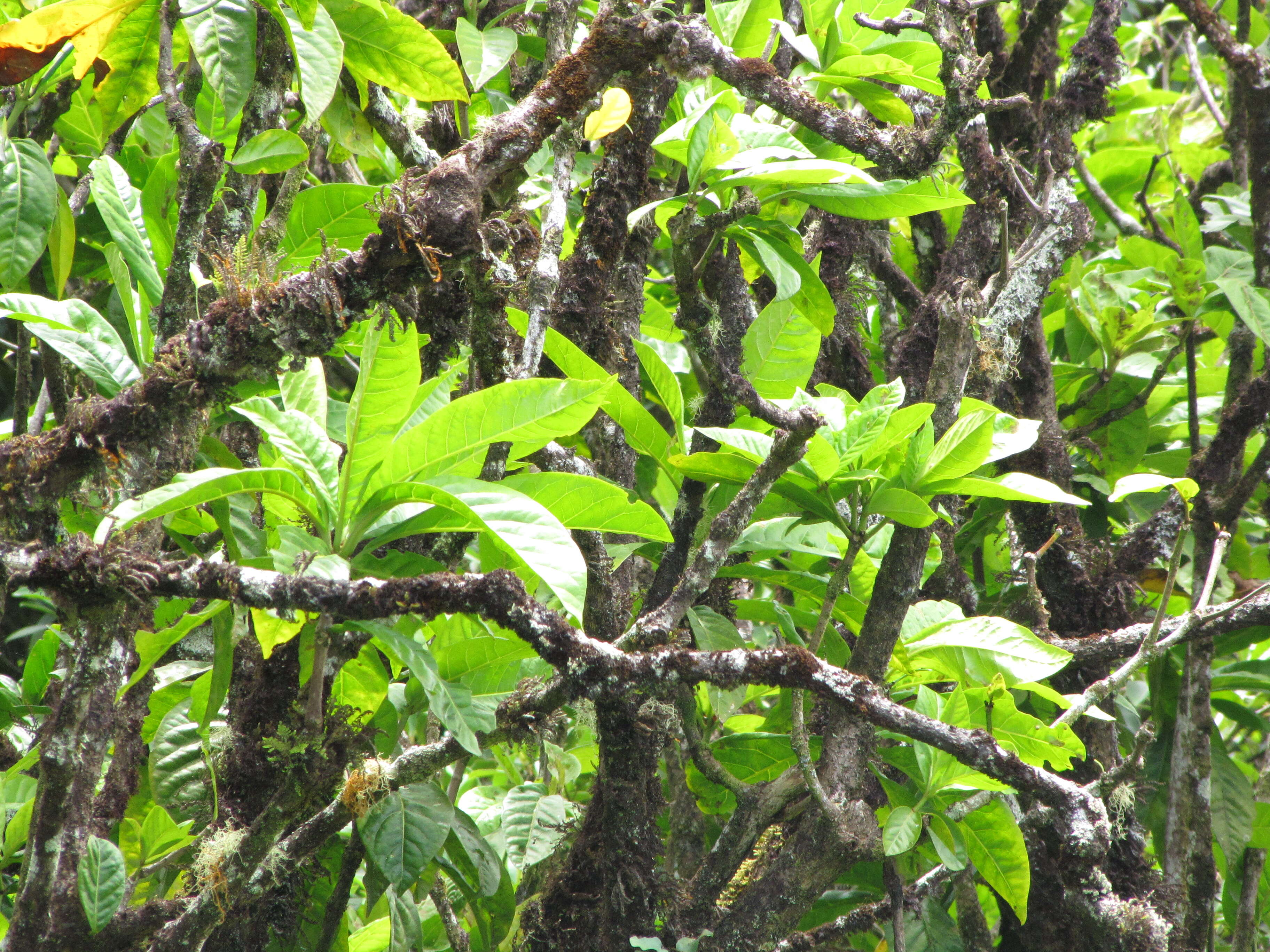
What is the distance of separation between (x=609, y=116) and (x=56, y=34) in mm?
690

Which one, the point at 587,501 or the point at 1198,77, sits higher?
the point at 1198,77

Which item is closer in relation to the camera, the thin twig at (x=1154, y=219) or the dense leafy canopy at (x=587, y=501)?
the dense leafy canopy at (x=587, y=501)

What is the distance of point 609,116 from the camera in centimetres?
132

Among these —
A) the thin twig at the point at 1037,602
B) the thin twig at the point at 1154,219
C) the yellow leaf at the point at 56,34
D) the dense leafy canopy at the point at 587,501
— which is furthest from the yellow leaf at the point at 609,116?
the thin twig at the point at 1154,219

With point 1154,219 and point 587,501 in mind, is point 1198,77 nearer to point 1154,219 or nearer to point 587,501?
point 1154,219

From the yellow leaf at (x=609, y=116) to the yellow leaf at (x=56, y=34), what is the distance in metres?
0.61

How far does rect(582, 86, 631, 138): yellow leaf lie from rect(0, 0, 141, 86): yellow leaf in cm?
61

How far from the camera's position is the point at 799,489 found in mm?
1347

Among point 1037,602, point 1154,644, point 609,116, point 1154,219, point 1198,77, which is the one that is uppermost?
point 1198,77

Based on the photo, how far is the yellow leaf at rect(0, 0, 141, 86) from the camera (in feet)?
3.82

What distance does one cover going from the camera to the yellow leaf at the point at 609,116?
4.27ft

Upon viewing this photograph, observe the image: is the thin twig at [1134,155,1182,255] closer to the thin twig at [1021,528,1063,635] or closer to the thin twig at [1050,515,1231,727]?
the thin twig at [1021,528,1063,635]

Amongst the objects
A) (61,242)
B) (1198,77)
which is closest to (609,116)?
(61,242)

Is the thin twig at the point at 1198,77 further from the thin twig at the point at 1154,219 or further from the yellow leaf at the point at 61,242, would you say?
the yellow leaf at the point at 61,242
